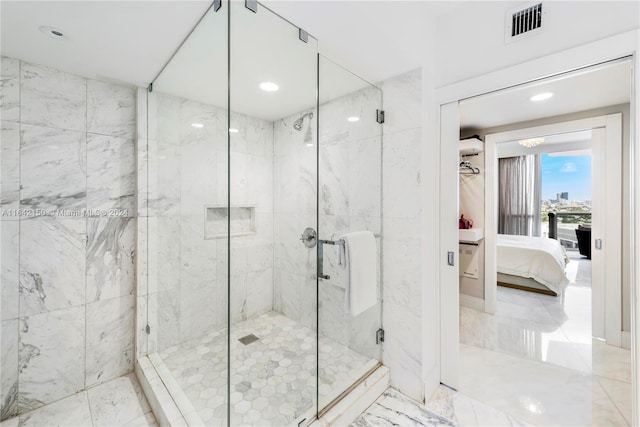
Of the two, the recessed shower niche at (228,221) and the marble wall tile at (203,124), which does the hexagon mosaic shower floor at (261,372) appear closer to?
the recessed shower niche at (228,221)

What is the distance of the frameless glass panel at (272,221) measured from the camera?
3.81ft

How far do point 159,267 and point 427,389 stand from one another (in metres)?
1.95

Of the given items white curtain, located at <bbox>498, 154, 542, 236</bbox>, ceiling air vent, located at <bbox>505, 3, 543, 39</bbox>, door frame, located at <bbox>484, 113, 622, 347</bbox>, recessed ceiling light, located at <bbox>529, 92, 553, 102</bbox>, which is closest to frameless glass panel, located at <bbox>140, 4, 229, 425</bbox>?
ceiling air vent, located at <bbox>505, 3, 543, 39</bbox>

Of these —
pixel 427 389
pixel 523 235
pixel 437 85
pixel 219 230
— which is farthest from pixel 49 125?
pixel 523 235

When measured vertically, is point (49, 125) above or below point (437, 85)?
below

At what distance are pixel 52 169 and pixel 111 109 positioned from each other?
1.78 feet

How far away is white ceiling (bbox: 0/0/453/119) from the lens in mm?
1115

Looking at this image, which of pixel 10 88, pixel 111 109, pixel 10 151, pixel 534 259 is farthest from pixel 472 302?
pixel 10 88

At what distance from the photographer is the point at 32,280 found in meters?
1.57

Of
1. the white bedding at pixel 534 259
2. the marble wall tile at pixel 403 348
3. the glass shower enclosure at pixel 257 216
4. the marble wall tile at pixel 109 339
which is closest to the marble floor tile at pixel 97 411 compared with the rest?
the marble wall tile at pixel 109 339

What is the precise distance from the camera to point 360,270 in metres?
1.59

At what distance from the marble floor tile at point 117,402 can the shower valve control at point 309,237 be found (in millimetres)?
1425

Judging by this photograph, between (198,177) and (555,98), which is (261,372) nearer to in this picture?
(198,177)

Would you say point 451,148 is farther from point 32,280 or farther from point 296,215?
point 32,280
